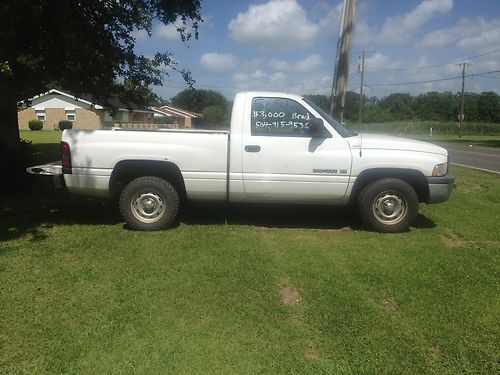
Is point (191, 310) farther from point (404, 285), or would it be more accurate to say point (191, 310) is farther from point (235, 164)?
point (235, 164)

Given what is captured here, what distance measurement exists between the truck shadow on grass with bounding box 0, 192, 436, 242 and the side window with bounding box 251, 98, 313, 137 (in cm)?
141

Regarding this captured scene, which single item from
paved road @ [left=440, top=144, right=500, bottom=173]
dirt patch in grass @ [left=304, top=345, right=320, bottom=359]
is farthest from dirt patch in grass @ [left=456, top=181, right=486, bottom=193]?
dirt patch in grass @ [left=304, top=345, right=320, bottom=359]

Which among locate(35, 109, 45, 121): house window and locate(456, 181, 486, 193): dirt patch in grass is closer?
locate(456, 181, 486, 193): dirt patch in grass

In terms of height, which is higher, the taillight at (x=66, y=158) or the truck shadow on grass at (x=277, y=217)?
the taillight at (x=66, y=158)

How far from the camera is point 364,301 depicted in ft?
13.2

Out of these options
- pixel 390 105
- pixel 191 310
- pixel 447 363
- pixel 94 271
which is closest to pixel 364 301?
pixel 447 363

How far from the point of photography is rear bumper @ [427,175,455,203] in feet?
19.3

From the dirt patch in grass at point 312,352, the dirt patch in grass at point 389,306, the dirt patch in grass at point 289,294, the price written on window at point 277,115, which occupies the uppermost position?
the price written on window at point 277,115

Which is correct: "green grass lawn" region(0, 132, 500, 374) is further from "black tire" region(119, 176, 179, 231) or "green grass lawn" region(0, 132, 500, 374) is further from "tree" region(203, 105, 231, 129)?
"tree" region(203, 105, 231, 129)

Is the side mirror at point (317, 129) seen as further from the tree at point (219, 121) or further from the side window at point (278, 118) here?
the tree at point (219, 121)

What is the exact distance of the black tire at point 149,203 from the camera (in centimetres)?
590

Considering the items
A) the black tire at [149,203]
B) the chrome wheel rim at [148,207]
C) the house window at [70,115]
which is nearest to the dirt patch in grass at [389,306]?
the black tire at [149,203]

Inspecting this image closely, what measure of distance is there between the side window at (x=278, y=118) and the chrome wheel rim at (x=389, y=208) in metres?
1.36

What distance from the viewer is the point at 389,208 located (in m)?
6.05
